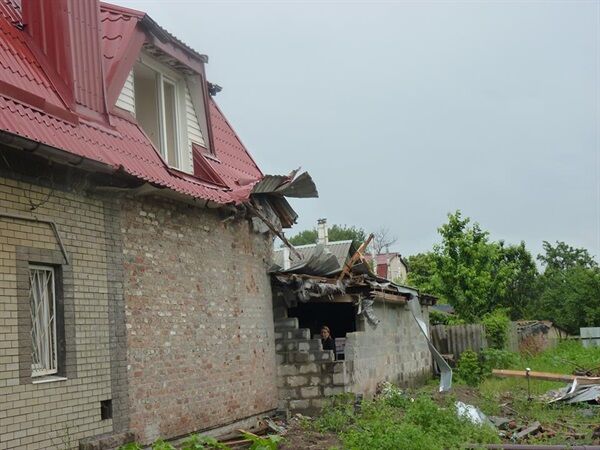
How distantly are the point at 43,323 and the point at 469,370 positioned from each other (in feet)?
52.3

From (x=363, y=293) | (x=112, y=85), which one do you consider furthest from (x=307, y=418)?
(x=112, y=85)

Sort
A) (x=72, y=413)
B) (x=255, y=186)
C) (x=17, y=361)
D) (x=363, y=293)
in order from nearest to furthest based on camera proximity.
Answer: (x=17, y=361)
(x=72, y=413)
(x=255, y=186)
(x=363, y=293)

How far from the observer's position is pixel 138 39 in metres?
10.4

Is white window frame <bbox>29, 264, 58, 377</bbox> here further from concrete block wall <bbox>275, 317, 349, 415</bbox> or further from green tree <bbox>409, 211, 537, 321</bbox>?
green tree <bbox>409, 211, 537, 321</bbox>

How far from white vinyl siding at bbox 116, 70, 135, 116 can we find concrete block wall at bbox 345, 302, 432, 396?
6460mm

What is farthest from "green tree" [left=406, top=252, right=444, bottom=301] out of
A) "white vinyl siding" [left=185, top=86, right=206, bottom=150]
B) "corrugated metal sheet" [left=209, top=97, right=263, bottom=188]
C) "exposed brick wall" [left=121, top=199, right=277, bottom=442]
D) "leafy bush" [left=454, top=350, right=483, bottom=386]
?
"white vinyl siding" [left=185, top=86, right=206, bottom=150]

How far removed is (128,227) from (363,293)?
6.92 meters

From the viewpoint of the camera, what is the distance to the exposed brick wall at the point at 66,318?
7.25 m

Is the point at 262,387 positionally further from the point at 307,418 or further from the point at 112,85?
the point at 112,85

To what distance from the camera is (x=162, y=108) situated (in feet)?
37.6

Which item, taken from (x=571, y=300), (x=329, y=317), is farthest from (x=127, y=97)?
(x=571, y=300)

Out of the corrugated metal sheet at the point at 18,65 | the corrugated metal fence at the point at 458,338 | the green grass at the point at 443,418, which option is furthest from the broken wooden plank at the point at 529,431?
the corrugated metal fence at the point at 458,338

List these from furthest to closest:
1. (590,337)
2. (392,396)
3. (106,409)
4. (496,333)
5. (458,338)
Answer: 1. (590,337)
2. (496,333)
3. (458,338)
4. (392,396)
5. (106,409)

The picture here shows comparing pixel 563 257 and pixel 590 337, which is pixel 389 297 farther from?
pixel 563 257
